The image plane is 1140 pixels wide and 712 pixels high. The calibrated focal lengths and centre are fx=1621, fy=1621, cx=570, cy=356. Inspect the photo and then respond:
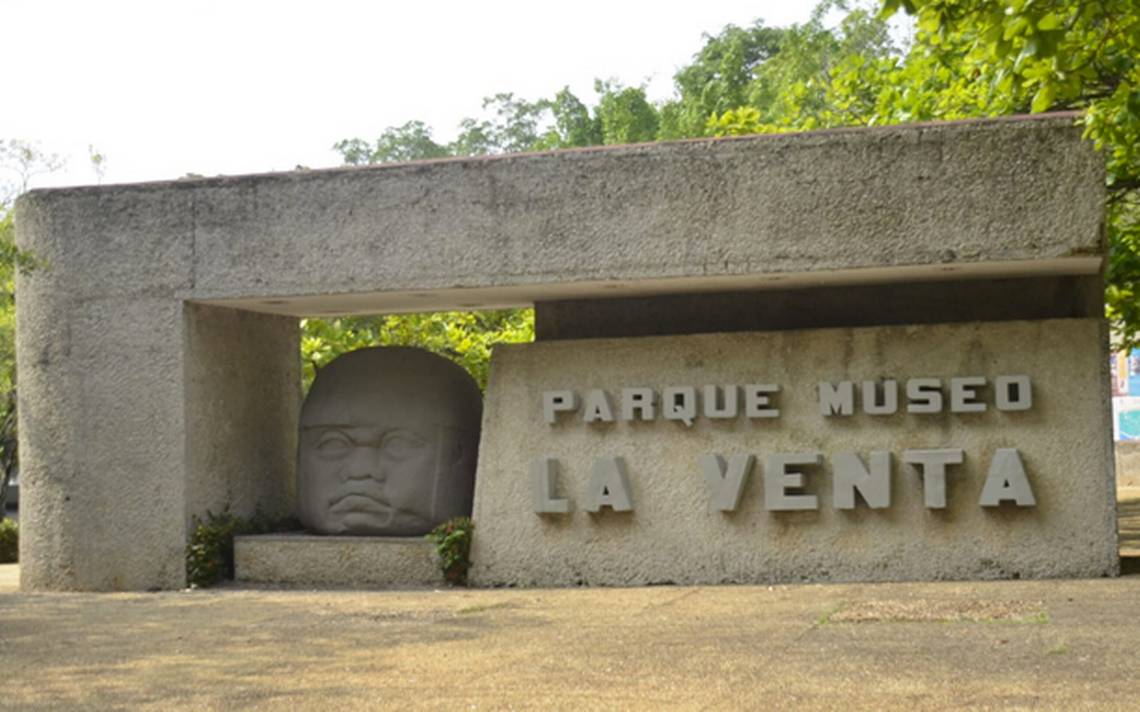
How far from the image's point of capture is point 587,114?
55.7m

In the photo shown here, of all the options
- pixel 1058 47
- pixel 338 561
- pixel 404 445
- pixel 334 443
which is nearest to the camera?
pixel 1058 47

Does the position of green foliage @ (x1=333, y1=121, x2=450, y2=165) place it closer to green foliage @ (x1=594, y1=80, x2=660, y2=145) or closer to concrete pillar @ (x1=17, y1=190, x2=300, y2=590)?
green foliage @ (x1=594, y1=80, x2=660, y2=145)

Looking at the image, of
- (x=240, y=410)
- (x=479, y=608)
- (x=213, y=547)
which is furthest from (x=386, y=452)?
(x=479, y=608)

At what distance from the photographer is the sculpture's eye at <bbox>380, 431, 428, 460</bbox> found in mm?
13703

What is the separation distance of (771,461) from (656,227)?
2.01 m

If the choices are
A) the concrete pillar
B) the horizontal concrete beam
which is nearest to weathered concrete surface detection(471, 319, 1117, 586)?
the horizontal concrete beam

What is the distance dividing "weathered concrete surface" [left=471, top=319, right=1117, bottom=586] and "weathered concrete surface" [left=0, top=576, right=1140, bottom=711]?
505 millimetres

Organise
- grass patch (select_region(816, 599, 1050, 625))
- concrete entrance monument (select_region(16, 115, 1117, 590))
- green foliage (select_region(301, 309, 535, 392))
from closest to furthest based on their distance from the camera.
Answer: grass patch (select_region(816, 599, 1050, 625))
concrete entrance monument (select_region(16, 115, 1117, 590))
green foliage (select_region(301, 309, 535, 392))

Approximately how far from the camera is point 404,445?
13703 millimetres

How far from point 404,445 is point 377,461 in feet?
0.89

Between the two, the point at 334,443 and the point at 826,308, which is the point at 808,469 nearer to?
the point at 826,308

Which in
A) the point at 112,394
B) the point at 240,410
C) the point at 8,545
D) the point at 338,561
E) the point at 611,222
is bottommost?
the point at 8,545

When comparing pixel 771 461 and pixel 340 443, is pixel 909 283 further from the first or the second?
pixel 340 443

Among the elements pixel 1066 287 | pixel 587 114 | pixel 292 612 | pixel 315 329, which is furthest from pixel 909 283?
pixel 587 114
